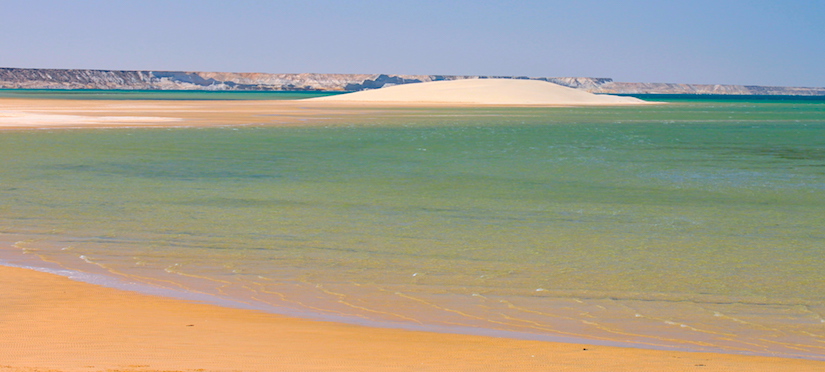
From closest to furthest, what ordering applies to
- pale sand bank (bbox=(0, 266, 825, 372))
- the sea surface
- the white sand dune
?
1. pale sand bank (bbox=(0, 266, 825, 372))
2. the sea surface
3. the white sand dune

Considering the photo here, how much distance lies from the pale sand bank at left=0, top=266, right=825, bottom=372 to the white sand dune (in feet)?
247

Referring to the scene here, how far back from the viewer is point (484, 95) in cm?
8694

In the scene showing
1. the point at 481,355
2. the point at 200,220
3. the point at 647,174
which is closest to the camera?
the point at 481,355

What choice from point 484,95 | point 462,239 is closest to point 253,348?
point 462,239

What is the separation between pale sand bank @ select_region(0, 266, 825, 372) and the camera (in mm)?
5242

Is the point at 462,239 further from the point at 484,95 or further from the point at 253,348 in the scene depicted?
the point at 484,95

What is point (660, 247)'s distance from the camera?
1000 cm

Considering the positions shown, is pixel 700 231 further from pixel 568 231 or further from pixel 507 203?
pixel 507 203

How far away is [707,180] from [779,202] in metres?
3.15

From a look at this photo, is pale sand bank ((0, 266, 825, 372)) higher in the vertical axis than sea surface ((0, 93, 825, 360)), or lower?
higher

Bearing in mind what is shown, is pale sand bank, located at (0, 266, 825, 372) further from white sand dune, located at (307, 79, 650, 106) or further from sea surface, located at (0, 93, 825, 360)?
white sand dune, located at (307, 79, 650, 106)

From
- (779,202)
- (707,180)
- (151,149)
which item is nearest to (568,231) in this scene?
(779,202)

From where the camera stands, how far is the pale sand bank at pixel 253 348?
17.2 ft

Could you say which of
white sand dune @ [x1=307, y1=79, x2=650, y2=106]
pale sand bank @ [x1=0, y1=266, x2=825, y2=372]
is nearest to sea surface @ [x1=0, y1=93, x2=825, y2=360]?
pale sand bank @ [x1=0, y1=266, x2=825, y2=372]
